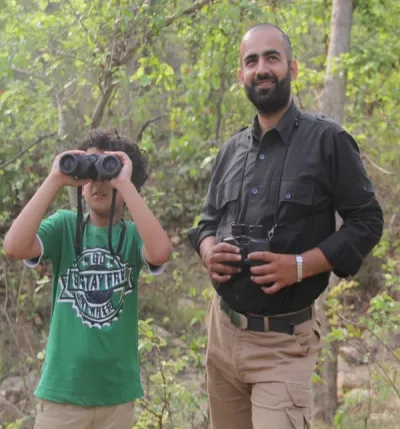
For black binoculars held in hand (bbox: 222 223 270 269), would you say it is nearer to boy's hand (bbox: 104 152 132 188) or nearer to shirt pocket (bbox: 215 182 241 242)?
shirt pocket (bbox: 215 182 241 242)

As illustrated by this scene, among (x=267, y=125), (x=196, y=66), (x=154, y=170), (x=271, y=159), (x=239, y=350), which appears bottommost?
(x=239, y=350)

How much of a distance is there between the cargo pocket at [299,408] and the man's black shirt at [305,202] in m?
0.30

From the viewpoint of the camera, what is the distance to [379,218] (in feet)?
8.07

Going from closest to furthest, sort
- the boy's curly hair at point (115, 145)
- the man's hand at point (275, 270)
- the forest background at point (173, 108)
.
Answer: the man's hand at point (275, 270), the boy's curly hair at point (115, 145), the forest background at point (173, 108)

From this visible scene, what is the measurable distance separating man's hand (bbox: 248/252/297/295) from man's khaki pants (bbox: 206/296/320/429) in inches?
9.5

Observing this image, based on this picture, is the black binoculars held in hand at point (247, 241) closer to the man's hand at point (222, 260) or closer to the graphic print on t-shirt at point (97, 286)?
the man's hand at point (222, 260)

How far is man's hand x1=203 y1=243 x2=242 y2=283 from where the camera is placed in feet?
8.08

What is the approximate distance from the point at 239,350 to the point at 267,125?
3.06 feet

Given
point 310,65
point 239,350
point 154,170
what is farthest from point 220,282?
point 310,65

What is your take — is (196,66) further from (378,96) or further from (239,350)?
(239,350)

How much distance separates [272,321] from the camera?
2.51 metres

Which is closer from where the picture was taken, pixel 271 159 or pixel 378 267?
pixel 271 159

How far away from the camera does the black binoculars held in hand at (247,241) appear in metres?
2.40

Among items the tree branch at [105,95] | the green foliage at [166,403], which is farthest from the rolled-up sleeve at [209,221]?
the tree branch at [105,95]
